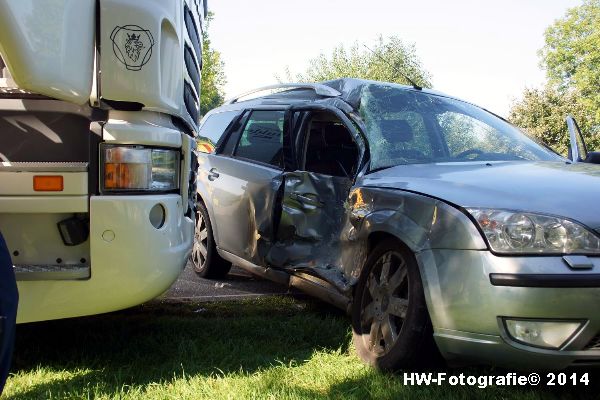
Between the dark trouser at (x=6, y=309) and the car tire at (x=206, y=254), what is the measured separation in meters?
3.23

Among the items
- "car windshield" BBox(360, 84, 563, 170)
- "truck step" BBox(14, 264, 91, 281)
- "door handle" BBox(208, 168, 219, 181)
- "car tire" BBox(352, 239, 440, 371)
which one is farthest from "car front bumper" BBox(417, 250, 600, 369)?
"door handle" BBox(208, 168, 219, 181)

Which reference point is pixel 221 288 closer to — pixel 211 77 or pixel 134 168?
pixel 134 168

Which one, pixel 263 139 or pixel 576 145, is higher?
pixel 576 145

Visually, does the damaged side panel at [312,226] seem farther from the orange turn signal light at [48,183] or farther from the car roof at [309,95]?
the orange turn signal light at [48,183]

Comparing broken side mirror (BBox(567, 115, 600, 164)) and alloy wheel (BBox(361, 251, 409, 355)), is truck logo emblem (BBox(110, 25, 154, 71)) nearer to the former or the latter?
alloy wheel (BBox(361, 251, 409, 355))

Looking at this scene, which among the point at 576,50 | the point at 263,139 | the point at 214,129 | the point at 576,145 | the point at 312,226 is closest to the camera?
A: the point at 312,226

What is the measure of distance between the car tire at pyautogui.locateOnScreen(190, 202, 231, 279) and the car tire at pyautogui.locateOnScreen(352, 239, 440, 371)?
2.34 meters

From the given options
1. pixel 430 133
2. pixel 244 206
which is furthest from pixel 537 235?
pixel 244 206

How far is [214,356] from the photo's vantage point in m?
3.30

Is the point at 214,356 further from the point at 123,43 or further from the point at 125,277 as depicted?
the point at 123,43

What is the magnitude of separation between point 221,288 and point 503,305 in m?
3.30

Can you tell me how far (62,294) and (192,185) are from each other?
1027 mm

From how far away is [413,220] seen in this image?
292 centimetres

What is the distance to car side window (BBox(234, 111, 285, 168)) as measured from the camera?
465 centimetres
